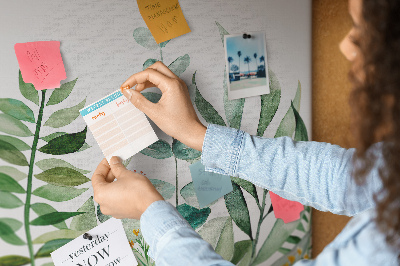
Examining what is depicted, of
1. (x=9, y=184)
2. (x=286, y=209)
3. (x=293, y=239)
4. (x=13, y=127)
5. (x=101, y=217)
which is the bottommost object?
(x=293, y=239)

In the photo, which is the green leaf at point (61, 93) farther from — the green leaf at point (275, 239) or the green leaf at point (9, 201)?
the green leaf at point (275, 239)

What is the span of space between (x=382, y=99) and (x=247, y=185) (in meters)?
0.54

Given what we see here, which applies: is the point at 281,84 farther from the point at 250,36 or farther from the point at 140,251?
the point at 140,251

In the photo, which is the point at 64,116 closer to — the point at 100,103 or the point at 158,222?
the point at 100,103

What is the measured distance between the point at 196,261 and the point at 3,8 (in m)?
0.55

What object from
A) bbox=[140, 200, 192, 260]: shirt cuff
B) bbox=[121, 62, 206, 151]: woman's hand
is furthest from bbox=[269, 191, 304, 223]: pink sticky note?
bbox=[140, 200, 192, 260]: shirt cuff

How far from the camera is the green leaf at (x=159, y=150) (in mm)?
795

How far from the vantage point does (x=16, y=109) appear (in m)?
0.68

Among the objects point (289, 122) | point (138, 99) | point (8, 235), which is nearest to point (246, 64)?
point (289, 122)

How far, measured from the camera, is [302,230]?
106 centimetres

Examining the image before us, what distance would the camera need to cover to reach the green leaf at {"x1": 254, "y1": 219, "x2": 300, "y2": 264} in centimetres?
98

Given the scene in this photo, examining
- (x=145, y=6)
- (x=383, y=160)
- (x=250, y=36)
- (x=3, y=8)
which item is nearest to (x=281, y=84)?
(x=250, y=36)

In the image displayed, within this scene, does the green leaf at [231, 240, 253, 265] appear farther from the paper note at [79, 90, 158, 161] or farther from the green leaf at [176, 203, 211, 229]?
the paper note at [79, 90, 158, 161]

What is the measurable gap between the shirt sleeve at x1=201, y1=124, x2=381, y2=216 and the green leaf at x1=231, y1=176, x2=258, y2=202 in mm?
182
